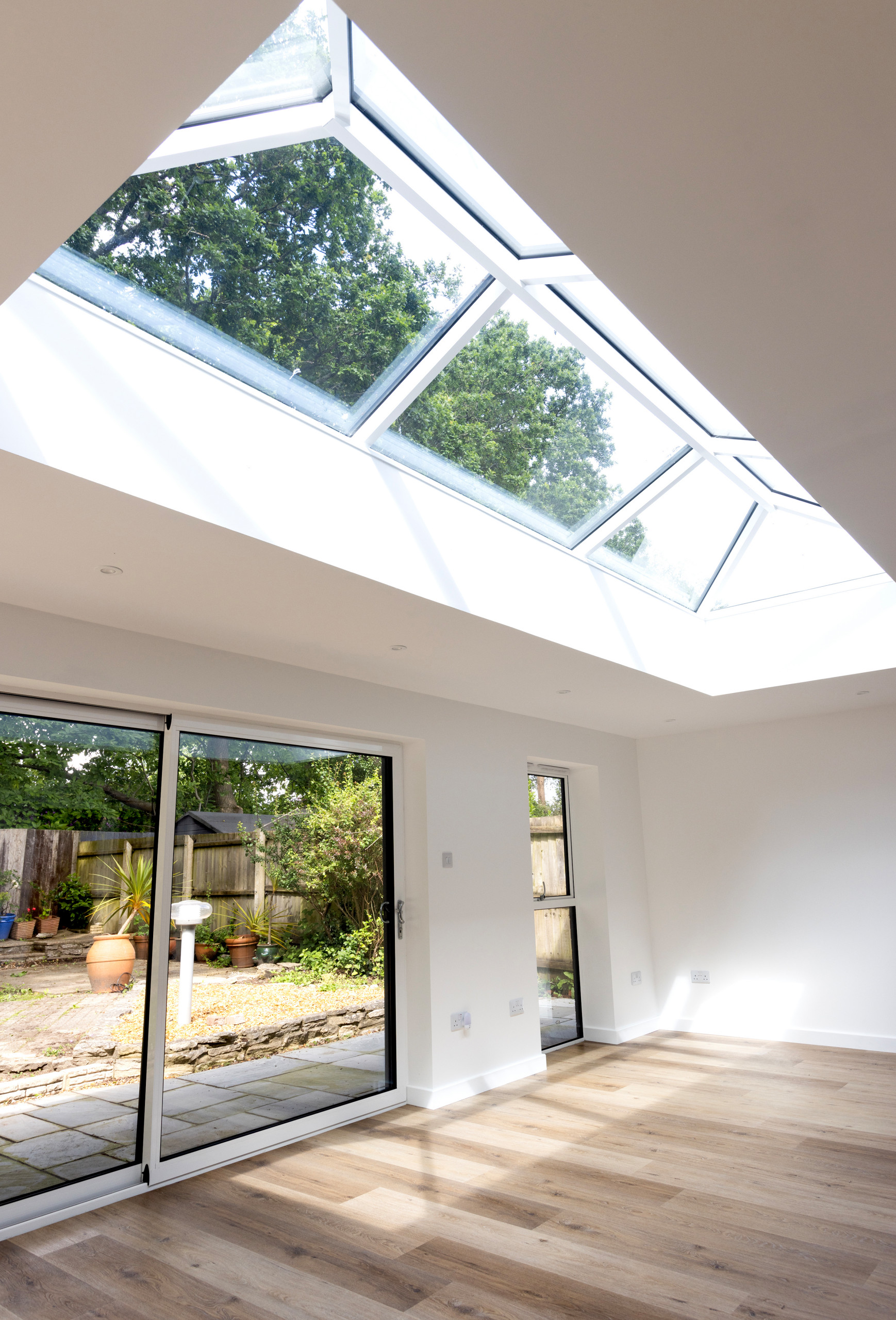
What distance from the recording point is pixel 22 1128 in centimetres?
321

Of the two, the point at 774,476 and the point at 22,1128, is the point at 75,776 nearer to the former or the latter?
the point at 22,1128

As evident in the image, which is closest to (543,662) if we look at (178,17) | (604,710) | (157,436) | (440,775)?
(440,775)

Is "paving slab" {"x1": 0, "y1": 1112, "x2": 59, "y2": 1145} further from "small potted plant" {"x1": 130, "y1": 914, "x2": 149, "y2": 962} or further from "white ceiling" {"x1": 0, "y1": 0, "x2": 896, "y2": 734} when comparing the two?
"white ceiling" {"x1": 0, "y1": 0, "x2": 896, "y2": 734}

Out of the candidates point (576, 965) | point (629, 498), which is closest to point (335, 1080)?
point (576, 965)

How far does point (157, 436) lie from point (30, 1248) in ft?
9.60

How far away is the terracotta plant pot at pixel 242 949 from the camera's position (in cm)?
410

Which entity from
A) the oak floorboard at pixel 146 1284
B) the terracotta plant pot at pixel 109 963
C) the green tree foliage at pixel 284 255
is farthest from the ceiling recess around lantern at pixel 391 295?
the oak floorboard at pixel 146 1284

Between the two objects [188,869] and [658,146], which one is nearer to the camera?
[658,146]

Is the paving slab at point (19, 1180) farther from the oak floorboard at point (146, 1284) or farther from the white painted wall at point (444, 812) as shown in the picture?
the white painted wall at point (444, 812)

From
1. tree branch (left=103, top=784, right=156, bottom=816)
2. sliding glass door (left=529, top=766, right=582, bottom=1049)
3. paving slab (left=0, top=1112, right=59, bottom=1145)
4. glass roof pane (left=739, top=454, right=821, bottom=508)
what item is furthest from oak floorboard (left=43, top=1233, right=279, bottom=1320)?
glass roof pane (left=739, top=454, right=821, bottom=508)

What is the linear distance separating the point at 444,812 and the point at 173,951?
6.11ft

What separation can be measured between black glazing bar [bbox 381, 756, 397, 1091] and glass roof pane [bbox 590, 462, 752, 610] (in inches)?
75.6

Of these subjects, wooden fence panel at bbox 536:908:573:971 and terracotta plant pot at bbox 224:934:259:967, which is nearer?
terracotta plant pot at bbox 224:934:259:967

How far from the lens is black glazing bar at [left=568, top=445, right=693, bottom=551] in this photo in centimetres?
411
